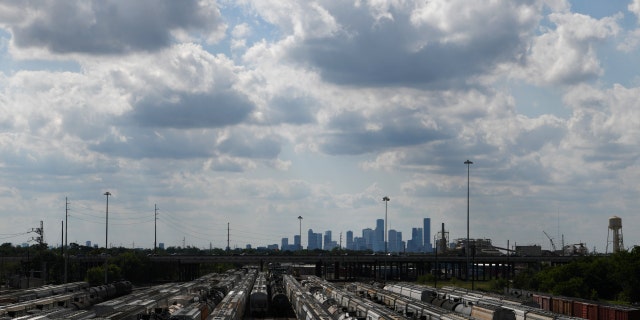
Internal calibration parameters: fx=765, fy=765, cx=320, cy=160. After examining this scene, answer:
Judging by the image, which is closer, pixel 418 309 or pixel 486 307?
pixel 486 307

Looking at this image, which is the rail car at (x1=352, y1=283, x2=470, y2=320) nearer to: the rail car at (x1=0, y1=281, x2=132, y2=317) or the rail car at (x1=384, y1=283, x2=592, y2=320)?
the rail car at (x1=384, y1=283, x2=592, y2=320)

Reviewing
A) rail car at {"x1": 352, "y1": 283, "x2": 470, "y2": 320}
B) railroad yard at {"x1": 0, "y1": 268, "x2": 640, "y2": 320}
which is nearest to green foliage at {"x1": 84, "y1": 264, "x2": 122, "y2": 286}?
railroad yard at {"x1": 0, "y1": 268, "x2": 640, "y2": 320}

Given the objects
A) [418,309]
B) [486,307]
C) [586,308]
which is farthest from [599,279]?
[418,309]

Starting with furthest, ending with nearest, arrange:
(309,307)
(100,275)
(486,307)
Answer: (100,275)
(309,307)
(486,307)

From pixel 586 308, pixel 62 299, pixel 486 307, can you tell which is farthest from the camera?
pixel 62 299

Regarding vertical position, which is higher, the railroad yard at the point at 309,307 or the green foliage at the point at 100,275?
the railroad yard at the point at 309,307

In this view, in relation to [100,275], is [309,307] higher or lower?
Answer: higher

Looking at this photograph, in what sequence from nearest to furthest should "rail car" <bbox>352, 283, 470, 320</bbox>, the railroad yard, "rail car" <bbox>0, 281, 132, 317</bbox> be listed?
"rail car" <bbox>352, 283, 470, 320</bbox>, the railroad yard, "rail car" <bbox>0, 281, 132, 317</bbox>

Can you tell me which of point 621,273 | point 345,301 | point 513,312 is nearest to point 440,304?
point 345,301

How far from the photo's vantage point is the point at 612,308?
63719 mm

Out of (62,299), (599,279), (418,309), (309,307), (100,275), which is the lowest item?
(100,275)

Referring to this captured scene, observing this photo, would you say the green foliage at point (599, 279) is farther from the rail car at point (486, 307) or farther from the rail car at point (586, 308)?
the rail car at point (486, 307)

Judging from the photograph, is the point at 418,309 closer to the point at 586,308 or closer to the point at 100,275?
the point at 586,308

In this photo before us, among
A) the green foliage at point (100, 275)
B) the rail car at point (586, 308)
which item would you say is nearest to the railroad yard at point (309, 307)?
the rail car at point (586, 308)
